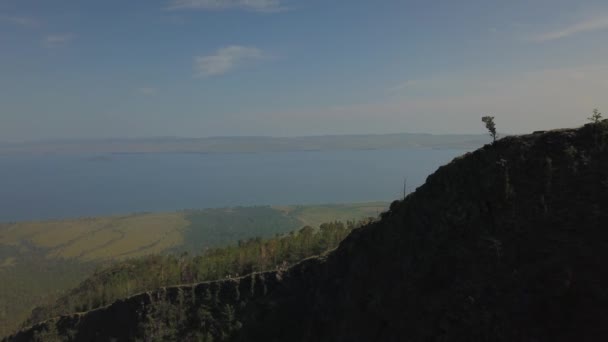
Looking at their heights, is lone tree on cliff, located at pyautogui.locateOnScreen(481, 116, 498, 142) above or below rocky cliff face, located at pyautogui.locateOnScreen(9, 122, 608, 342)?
above

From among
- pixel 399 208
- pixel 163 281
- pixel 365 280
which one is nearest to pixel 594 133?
pixel 399 208

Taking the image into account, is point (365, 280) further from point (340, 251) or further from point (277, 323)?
point (277, 323)

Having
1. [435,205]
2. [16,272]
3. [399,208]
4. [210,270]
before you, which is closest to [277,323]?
[399,208]

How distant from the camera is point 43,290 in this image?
514 ft

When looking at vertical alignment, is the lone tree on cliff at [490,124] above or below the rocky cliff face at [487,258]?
above

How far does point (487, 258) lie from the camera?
27.3m

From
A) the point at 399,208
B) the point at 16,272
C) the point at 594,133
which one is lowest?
the point at 16,272

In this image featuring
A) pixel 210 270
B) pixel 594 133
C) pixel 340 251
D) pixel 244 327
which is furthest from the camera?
pixel 210 270

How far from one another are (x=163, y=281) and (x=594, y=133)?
70.1 meters

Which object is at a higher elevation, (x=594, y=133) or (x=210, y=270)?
(x=594, y=133)

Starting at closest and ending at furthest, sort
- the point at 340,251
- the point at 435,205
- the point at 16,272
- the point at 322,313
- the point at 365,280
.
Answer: the point at 435,205 < the point at 365,280 < the point at 322,313 < the point at 340,251 < the point at 16,272

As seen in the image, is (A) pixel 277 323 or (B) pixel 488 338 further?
(A) pixel 277 323

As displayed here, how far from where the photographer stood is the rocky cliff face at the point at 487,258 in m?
23.5

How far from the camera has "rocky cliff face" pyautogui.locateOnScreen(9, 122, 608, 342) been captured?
23.5 metres
